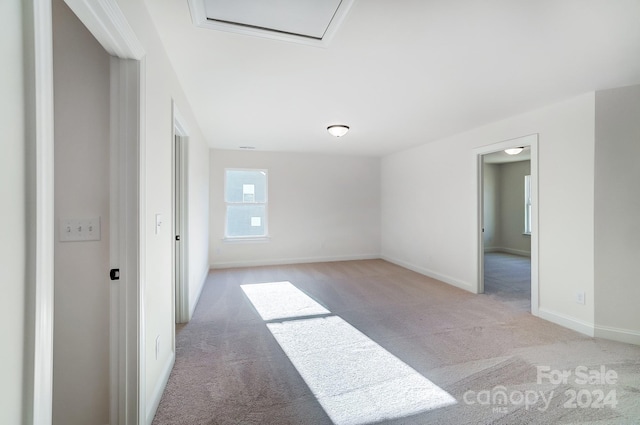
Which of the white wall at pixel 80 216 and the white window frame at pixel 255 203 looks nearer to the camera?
the white wall at pixel 80 216

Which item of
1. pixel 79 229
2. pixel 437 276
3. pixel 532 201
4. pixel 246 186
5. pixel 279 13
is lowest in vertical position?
pixel 437 276

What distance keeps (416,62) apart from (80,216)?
7.98 ft

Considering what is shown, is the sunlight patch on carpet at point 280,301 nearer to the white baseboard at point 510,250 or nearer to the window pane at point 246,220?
the window pane at point 246,220

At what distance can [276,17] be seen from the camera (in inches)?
63.8

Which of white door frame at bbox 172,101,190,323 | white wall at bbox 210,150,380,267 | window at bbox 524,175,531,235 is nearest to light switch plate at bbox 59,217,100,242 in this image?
white door frame at bbox 172,101,190,323

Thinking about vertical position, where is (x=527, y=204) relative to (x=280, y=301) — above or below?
above

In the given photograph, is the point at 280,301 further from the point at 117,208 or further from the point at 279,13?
the point at 279,13

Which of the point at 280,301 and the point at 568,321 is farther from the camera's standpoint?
the point at 280,301

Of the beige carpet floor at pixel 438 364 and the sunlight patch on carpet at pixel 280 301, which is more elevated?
the sunlight patch on carpet at pixel 280 301

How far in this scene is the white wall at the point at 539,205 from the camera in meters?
2.83

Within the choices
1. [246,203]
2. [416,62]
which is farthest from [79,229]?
[246,203]

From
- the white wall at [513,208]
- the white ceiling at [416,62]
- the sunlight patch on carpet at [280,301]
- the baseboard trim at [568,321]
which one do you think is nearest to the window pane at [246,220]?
the sunlight patch on carpet at [280,301]

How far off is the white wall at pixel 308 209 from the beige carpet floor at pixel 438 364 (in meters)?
2.04

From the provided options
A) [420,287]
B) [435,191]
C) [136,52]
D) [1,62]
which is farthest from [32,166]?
[435,191]
